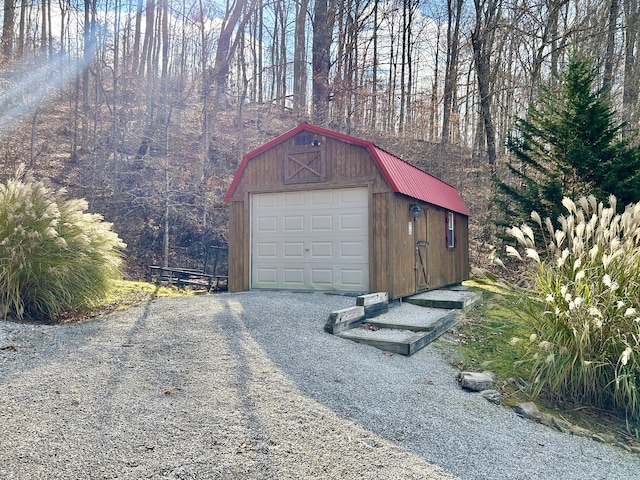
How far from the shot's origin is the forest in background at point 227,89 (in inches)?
570

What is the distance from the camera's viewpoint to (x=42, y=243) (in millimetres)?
5969

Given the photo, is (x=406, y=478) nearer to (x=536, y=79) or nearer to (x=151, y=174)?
(x=151, y=174)

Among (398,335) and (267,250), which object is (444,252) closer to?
(267,250)

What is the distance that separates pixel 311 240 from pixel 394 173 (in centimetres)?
198

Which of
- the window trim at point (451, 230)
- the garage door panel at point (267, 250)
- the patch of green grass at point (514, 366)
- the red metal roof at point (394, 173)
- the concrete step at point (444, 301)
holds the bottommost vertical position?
the patch of green grass at point (514, 366)

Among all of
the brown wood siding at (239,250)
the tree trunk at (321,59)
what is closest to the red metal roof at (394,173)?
the brown wood siding at (239,250)

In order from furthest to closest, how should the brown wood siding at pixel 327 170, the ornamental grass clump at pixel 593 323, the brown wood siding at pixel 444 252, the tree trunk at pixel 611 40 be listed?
the tree trunk at pixel 611 40 < the brown wood siding at pixel 444 252 < the brown wood siding at pixel 327 170 < the ornamental grass clump at pixel 593 323

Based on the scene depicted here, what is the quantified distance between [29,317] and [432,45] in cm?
1930

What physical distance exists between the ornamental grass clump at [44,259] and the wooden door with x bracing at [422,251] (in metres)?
5.39

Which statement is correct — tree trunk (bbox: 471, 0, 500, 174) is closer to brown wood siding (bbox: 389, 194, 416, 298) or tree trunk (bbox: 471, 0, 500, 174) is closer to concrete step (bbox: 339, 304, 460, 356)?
brown wood siding (bbox: 389, 194, 416, 298)

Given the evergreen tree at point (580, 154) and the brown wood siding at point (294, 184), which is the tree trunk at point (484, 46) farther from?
the brown wood siding at point (294, 184)

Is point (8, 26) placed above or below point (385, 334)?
above

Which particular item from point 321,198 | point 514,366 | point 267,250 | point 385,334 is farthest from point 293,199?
point 514,366

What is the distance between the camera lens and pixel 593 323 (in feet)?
13.0
